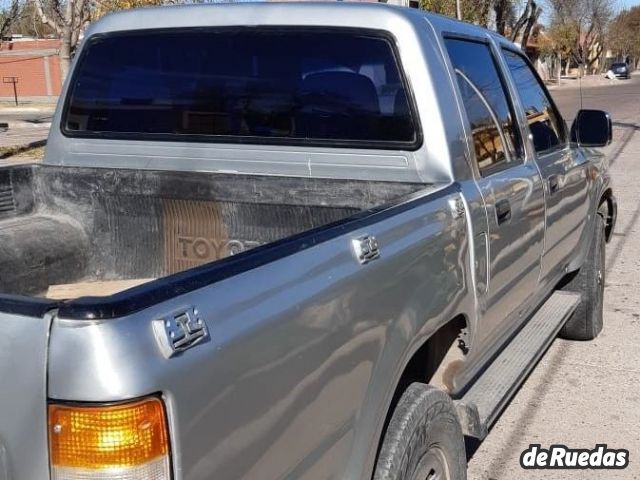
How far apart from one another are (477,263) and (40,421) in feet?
6.12

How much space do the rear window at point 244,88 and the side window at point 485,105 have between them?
0.37 meters

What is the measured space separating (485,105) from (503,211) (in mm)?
579

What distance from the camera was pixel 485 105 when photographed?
3.61m

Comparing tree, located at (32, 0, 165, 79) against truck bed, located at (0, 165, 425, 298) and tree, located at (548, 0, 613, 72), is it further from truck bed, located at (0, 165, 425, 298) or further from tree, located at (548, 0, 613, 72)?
tree, located at (548, 0, 613, 72)

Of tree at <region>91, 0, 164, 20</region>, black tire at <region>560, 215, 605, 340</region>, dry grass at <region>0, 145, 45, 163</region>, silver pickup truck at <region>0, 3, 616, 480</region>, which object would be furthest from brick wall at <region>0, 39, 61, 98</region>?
silver pickup truck at <region>0, 3, 616, 480</region>

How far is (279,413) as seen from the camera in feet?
5.84

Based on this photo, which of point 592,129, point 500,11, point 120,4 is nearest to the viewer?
point 592,129

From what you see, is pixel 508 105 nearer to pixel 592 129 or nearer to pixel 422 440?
pixel 592 129

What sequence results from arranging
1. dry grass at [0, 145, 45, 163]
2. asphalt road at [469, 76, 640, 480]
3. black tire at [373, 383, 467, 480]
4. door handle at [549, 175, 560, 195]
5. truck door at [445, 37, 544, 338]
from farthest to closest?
dry grass at [0, 145, 45, 163], door handle at [549, 175, 560, 195], asphalt road at [469, 76, 640, 480], truck door at [445, 37, 544, 338], black tire at [373, 383, 467, 480]

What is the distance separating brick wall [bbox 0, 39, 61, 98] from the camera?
48.1 meters

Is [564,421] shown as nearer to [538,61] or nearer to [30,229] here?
[30,229]

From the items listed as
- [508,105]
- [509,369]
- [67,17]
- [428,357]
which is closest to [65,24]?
[67,17]

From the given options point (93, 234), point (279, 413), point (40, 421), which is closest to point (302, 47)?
point (93, 234)

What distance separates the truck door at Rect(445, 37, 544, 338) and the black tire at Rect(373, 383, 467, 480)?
0.57 meters
